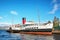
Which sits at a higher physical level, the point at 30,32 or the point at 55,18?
the point at 55,18

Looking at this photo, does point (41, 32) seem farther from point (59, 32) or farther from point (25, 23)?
point (25, 23)

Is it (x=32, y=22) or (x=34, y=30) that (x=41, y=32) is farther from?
(x=32, y=22)

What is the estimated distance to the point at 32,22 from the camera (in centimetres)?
3109

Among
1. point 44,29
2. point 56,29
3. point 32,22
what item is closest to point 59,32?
point 56,29

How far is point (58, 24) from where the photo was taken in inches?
864

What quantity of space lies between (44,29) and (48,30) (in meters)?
0.64

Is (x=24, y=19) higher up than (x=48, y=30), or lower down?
higher up

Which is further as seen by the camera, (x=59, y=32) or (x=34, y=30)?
(x=34, y=30)

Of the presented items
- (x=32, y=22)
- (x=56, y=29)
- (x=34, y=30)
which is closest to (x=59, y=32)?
(x=56, y=29)

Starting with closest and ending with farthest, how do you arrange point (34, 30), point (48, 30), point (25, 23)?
point (48, 30) < point (34, 30) < point (25, 23)

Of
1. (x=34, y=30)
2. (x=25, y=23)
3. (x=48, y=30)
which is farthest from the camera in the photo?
(x=25, y=23)

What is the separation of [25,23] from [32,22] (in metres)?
1.26

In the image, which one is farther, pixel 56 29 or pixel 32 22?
pixel 32 22

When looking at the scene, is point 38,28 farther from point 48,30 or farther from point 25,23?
point 25,23
